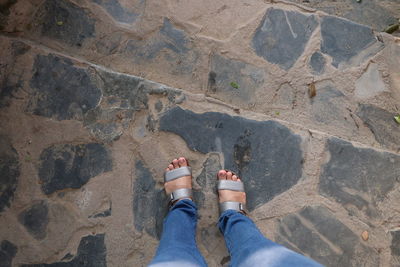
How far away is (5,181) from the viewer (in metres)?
1.76

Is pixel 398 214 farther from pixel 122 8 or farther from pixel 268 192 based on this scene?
pixel 122 8

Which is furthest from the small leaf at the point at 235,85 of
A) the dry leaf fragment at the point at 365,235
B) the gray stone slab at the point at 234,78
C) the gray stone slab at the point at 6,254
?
the gray stone slab at the point at 6,254

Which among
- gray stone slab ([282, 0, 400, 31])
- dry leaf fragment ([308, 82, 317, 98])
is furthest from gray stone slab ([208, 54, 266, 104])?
gray stone slab ([282, 0, 400, 31])

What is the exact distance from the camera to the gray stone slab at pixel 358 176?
5.97 feet

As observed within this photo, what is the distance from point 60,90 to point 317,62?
1317 millimetres

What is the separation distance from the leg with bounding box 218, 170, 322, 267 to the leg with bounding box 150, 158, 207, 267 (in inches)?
5.7

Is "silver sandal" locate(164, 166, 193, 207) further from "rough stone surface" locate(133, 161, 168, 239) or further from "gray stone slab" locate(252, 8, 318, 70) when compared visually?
"gray stone slab" locate(252, 8, 318, 70)

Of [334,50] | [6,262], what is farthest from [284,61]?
[6,262]

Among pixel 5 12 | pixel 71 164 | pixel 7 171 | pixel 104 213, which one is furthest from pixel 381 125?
pixel 5 12

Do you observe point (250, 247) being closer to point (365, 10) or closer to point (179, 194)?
point (179, 194)

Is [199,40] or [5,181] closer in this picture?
[5,181]

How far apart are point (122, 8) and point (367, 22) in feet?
4.88

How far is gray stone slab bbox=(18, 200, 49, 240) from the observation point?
5.74 feet

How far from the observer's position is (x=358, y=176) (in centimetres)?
183
